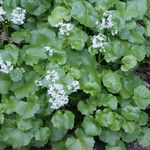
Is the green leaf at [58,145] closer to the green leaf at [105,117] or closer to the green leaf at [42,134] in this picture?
the green leaf at [42,134]

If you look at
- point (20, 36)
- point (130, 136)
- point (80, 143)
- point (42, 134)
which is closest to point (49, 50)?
point (20, 36)

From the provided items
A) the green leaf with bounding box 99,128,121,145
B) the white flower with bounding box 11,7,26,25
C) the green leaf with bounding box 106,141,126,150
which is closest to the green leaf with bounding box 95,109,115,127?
the green leaf with bounding box 99,128,121,145

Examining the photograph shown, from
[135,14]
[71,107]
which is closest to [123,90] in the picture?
[71,107]

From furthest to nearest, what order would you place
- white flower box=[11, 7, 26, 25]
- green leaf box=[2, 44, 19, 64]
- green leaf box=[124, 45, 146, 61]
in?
green leaf box=[124, 45, 146, 61] → white flower box=[11, 7, 26, 25] → green leaf box=[2, 44, 19, 64]

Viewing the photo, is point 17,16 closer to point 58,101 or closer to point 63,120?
point 58,101

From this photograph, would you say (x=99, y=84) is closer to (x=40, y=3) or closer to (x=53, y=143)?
(x=53, y=143)

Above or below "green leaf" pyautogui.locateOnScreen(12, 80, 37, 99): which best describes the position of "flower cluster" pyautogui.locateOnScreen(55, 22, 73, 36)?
above

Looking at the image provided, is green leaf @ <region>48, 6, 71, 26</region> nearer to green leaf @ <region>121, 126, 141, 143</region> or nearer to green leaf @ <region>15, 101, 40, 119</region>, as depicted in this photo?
green leaf @ <region>15, 101, 40, 119</region>
